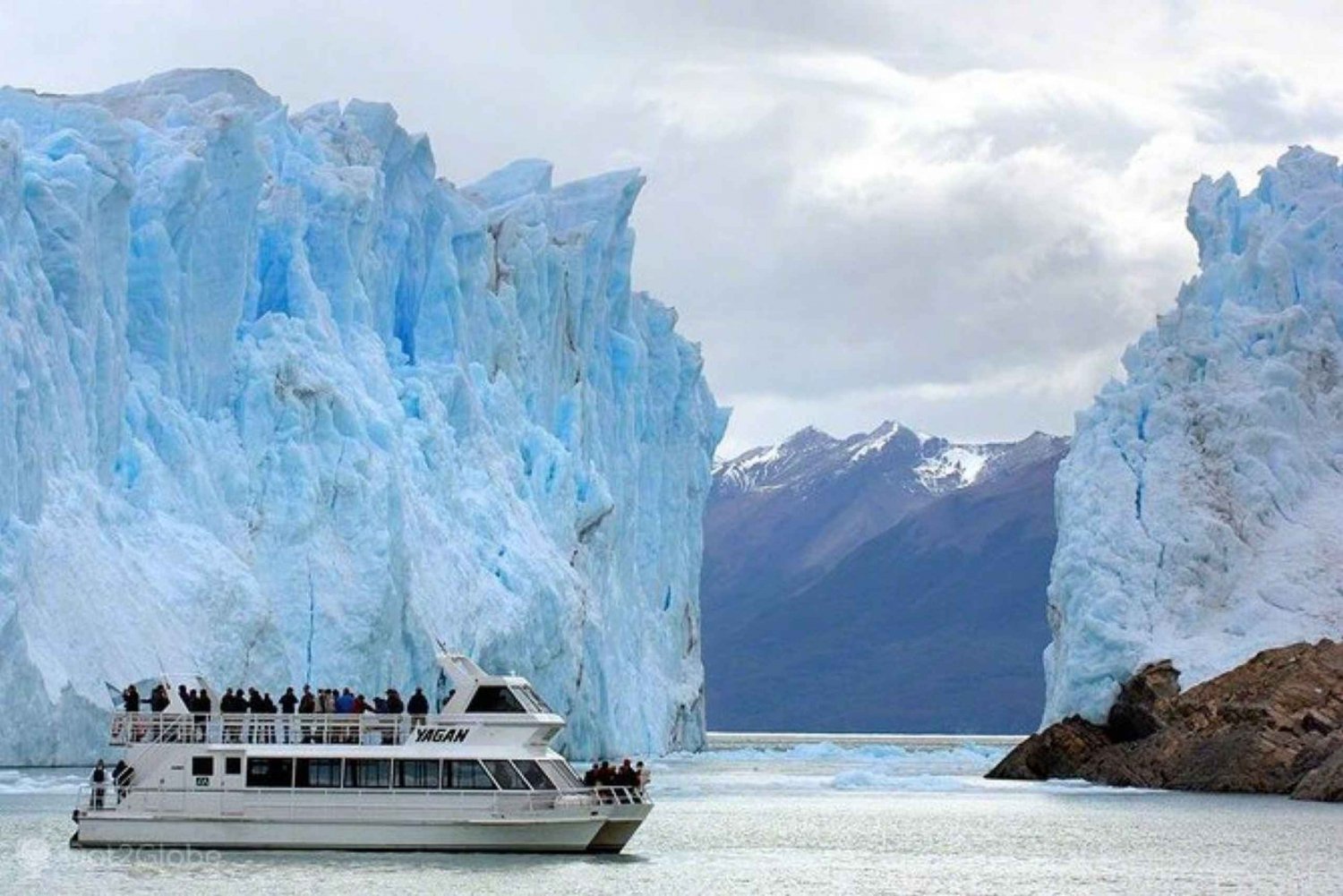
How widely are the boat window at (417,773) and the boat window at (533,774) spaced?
3.54 feet

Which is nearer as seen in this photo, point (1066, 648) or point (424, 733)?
point (424, 733)

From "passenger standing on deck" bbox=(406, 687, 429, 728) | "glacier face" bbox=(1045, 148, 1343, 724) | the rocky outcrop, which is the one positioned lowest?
"passenger standing on deck" bbox=(406, 687, 429, 728)

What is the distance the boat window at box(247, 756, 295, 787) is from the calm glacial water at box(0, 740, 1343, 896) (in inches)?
39.7

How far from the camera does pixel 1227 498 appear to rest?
62438 mm

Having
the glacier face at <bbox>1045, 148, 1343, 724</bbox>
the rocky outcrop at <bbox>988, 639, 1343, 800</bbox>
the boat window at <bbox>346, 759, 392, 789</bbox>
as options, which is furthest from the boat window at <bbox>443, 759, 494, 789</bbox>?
the glacier face at <bbox>1045, 148, 1343, 724</bbox>

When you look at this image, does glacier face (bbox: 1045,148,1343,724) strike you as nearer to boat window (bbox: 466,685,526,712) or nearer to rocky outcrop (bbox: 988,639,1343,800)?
rocky outcrop (bbox: 988,639,1343,800)

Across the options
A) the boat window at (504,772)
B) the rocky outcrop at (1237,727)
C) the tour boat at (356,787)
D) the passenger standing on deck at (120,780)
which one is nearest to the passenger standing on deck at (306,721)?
the tour boat at (356,787)

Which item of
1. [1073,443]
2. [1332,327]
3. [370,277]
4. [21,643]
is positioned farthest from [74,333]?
[1332,327]

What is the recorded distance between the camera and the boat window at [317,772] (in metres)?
34.7

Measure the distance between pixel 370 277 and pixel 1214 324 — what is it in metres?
20.8

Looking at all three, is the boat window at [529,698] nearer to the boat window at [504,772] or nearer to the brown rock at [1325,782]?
the boat window at [504,772]

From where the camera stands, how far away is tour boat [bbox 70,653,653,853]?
34625 mm

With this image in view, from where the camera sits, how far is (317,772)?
114 feet

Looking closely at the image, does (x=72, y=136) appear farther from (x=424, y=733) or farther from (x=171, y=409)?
(x=424, y=733)
